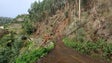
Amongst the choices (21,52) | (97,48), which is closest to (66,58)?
(97,48)

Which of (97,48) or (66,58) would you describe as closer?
(66,58)

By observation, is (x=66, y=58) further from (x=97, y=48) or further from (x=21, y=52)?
(x=21, y=52)

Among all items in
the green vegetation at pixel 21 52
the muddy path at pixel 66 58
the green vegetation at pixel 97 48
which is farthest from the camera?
the green vegetation at pixel 21 52

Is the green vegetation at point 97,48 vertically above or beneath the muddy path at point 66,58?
above

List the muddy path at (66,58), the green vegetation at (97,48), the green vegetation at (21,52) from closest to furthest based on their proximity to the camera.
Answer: the muddy path at (66,58) < the green vegetation at (97,48) < the green vegetation at (21,52)

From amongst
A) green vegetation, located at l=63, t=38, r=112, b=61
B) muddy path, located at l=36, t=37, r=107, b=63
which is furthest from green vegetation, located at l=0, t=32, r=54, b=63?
green vegetation, located at l=63, t=38, r=112, b=61

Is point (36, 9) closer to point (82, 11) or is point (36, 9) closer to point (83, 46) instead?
point (82, 11)

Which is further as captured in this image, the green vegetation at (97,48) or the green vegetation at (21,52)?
the green vegetation at (21,52)

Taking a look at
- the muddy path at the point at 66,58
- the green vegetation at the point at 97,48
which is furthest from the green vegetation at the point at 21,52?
the green vegetation at the point at 97,48

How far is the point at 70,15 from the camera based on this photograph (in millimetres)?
37344

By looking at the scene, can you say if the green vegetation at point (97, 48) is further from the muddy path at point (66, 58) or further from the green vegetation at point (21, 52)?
the green vegetation at point (21, 52)

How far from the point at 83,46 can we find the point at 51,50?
10.6 ft

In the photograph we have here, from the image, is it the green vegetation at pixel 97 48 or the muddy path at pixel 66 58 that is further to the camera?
the green vegetation at pixel 97 48

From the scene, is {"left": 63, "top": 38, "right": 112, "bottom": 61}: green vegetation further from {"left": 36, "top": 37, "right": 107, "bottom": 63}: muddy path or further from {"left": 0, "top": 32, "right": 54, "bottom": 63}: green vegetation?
{"left": 0, "top": 32, "right": 54, "bottom": 63}: green vegetation
